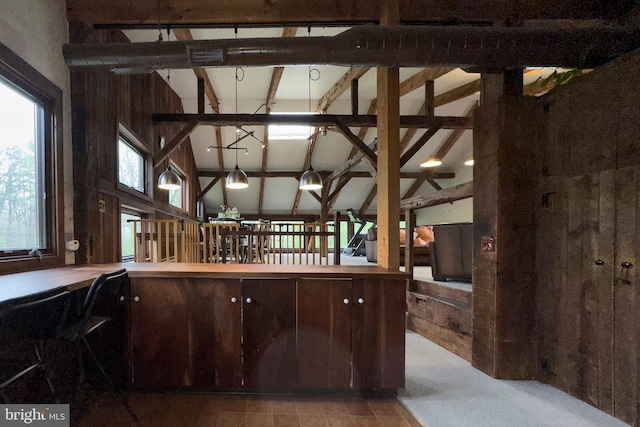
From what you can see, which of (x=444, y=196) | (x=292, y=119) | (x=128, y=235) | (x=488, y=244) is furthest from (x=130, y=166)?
(x=488, y=244)

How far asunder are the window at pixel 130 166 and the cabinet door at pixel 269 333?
2.77 m

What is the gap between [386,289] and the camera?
7.46 ft

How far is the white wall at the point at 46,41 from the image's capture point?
211cm

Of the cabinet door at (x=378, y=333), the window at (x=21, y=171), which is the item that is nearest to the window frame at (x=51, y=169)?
the window at (x=21, y=171)

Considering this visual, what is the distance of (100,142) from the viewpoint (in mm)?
3111

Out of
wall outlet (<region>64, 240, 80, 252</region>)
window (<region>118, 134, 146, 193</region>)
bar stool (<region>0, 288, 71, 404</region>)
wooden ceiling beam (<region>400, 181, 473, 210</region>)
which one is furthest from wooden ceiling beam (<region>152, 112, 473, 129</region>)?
bar stool (<region>0, 288, 71, 404</region>)

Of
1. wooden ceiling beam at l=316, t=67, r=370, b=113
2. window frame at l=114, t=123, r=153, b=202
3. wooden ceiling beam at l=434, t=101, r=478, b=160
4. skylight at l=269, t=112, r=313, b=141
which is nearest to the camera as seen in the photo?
window frame at l=114, t=123, r=153, b=202

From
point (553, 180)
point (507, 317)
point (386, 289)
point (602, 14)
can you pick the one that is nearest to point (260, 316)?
point (386, 289)

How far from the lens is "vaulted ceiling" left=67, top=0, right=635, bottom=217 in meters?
2.78

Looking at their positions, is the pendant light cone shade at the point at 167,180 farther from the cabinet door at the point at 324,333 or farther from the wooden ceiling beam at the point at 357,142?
the cabinet door at the point at 324,333

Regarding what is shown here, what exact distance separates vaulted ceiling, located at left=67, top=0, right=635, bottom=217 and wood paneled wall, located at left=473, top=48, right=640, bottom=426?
63 centimetres

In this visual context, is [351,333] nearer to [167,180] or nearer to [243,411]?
[243,411]

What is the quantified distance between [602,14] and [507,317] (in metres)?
2.75

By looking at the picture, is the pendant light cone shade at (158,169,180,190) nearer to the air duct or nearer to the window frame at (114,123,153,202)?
the window frame at (114,123,153,202)
